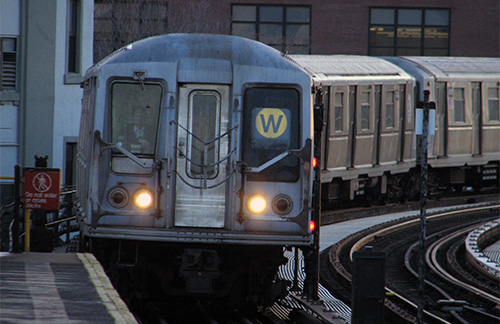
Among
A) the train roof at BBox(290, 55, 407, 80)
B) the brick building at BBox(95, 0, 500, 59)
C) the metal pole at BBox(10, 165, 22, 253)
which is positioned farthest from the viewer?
the brick building at BBox(95, 0, 500, 59)

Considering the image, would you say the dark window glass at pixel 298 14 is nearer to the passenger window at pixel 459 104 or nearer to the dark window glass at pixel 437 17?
the dark window glass at pixel 437 17

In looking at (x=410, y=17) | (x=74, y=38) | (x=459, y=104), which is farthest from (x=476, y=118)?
(x=410, y=17)

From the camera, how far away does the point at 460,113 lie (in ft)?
82.7

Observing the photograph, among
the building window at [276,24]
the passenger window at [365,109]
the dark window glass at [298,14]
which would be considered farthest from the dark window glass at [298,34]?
the passenger window at [365,109]

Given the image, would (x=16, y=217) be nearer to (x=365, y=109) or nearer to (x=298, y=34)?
(x=365, y=109)

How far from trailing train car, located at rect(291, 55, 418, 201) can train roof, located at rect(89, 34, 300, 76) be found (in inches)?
339

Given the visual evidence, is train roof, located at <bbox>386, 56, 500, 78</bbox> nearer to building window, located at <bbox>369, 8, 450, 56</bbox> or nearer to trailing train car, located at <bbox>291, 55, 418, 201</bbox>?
trailing train car, located at <bbox>291, 55, 418, 201</bbox>

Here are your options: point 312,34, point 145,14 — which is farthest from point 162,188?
point 312,34

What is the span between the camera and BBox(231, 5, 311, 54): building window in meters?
44.7

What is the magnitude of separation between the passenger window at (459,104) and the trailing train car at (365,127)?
1.43 meters

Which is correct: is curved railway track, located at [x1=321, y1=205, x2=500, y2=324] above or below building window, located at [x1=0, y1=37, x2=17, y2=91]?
below

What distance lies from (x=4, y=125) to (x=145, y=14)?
1914 cm

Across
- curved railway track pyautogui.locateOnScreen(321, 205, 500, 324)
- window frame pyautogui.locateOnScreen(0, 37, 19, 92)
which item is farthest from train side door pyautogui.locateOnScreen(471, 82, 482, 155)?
window frame pyautogui.locateOnScreen(0, 37, 19, 92)

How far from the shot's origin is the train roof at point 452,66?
2472 cm
